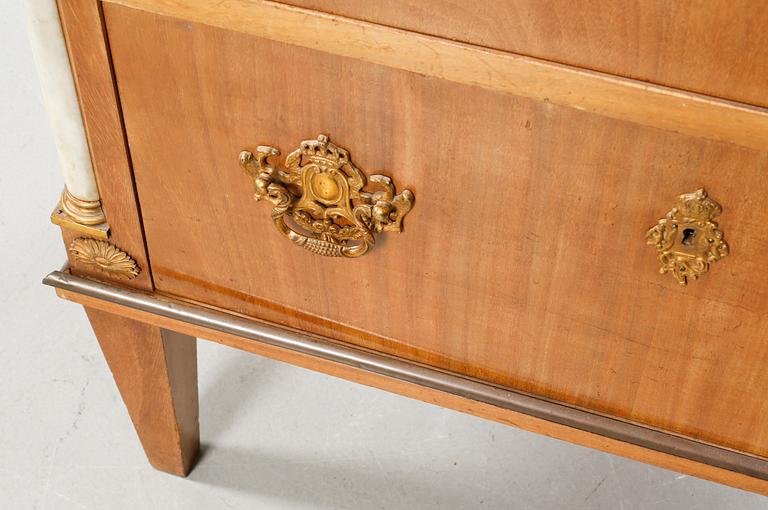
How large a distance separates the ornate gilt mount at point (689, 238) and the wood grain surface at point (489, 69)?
5 centimetres

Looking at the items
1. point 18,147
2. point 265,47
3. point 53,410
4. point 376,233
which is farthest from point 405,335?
point 18,147

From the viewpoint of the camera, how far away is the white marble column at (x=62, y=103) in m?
0.70

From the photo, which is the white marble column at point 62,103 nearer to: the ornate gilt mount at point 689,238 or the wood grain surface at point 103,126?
the wood grain surface at point 103,126

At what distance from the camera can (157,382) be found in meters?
1.01

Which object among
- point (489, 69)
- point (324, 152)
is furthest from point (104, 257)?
point (489, 69)

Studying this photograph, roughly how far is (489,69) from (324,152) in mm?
136

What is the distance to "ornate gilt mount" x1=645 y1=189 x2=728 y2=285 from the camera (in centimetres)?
63

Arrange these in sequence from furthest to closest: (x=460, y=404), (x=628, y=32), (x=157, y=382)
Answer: (x=157, y=382) → (x=460, y=404) → (x=628, y=32)

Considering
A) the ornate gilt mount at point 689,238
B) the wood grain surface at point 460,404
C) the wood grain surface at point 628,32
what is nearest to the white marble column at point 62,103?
the wood grain surface at point 460,404

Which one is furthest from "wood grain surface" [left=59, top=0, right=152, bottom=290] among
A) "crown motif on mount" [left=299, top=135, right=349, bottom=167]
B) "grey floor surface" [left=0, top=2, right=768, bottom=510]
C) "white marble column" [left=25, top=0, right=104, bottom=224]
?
Result: "grey floor surface" [left=0, top=2, right=768, bottom=510]

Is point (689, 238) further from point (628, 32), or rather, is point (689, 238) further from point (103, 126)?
point (103, 126)

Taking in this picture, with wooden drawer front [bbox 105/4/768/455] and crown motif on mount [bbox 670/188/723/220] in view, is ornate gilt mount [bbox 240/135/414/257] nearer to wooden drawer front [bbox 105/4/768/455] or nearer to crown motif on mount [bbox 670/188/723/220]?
wooden drawer front [bbox 105/4/768/455]

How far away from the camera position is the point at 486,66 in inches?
24.0

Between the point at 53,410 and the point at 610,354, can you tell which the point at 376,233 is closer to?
the point at 610,354
